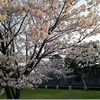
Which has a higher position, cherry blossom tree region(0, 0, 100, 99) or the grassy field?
cherry blossom tree region(0, 0, 100, 99)

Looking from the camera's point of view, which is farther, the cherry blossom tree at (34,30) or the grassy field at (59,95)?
the grassy field at (59,95)

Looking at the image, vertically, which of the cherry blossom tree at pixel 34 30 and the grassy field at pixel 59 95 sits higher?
the cherry blossom tree at pixel 34 30

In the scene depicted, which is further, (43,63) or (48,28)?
(43,63)

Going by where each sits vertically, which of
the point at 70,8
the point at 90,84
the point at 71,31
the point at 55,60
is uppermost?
the point at 70,8

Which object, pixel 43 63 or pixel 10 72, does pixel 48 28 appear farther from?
pixel 43 63

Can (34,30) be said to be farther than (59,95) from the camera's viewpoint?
No

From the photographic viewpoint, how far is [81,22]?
5922 mm

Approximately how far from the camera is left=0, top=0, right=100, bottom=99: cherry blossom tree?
5.66 metres

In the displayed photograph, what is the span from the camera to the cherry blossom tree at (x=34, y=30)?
5.66m

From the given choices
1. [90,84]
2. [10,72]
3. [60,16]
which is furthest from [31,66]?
[90,84]

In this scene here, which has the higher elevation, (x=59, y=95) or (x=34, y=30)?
(x=34, y=30)

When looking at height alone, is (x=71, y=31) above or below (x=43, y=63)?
above

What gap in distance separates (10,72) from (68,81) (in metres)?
27.9

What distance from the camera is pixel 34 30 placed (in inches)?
231
